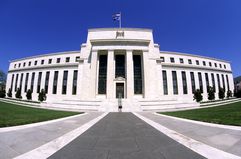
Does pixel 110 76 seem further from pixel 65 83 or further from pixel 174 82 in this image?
pixel 174 82

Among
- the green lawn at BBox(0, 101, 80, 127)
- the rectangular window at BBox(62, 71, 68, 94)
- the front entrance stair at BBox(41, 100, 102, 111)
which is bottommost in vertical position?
the front entrance stair at BBox(41, 100, 102, 111)

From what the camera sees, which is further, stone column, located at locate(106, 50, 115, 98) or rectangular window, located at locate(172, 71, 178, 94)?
rectangular window, located at locate(172, 71, 178, 94)

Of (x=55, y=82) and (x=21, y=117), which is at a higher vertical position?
(x=55, y=82)

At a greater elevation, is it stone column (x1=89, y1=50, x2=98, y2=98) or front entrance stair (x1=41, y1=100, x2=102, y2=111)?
stone column (x1=89, y1=50, x2=98, y2=98)

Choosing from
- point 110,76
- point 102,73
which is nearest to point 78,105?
point 110,76

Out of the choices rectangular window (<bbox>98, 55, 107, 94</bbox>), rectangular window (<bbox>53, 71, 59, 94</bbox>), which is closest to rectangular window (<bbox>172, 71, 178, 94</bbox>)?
rectangular window (<bbox>98, 55, 107, 94</bbox>)

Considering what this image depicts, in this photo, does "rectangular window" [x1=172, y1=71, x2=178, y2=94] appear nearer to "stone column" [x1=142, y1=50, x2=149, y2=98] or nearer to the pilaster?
"stone column" [x1=142, y1=50, x2=149, y2=98]

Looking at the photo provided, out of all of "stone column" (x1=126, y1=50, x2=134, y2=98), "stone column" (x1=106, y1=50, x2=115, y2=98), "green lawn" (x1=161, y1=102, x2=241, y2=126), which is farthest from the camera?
"stone column" (x1=106, y1=50, x2=115, y2=98)

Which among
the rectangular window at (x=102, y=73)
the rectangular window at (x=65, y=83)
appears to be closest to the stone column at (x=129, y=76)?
the rectangular window at (x=102, y=73)

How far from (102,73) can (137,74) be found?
9.95 m

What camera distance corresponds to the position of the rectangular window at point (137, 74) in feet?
110

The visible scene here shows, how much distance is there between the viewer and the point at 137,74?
113 ft

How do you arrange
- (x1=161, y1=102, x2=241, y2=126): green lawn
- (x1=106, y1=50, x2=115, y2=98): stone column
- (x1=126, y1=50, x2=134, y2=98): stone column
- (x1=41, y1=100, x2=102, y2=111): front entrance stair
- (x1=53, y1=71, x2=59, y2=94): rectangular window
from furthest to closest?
1. (x1=53, y1=71, x2=59, y2=94): rectangular window
2. (x1=106, y1=50, x2=115, y2=98): stone column
3. (x1=126, y1=50, x2=134, y2=98): stone column
4. (x1=41, y1=100, x2=102, y2=111): front entrance stair
5. (x1=161, y1=102, x2=241, y2=126): green lawn

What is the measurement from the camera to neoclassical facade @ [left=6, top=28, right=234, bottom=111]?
97.2 feet
